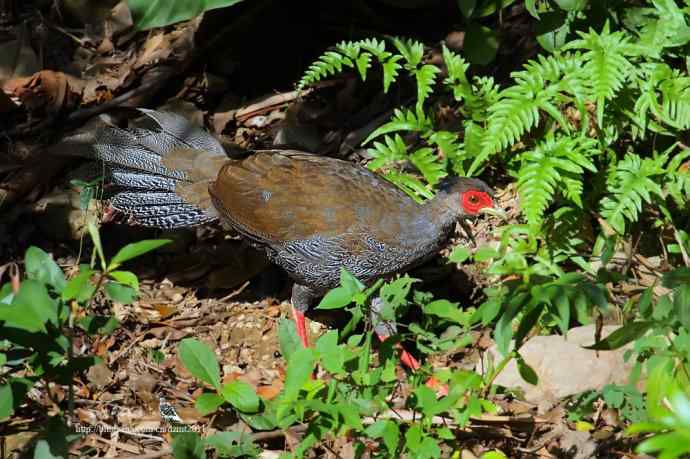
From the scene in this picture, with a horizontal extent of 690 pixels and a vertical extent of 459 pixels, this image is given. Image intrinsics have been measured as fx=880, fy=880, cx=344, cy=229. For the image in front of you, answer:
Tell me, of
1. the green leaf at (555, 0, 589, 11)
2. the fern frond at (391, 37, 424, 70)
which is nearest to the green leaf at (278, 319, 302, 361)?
the fern frond at (391, 37, 424, 70)

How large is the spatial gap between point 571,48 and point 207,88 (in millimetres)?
2801

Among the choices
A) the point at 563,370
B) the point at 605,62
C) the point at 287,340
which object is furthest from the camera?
the point at 605,62

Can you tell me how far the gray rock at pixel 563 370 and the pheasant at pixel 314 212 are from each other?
823 mm

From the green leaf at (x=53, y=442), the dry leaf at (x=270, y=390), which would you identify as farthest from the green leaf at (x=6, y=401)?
the dry leaf at (x=270, y=390)

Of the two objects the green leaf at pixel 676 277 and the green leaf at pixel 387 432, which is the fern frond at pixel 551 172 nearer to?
the green leaf at pixel 676 277

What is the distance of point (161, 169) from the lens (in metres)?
5.60

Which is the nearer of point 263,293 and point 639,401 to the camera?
point 639,401

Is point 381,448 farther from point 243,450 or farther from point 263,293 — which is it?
point 263,293

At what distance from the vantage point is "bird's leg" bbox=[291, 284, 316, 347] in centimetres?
538

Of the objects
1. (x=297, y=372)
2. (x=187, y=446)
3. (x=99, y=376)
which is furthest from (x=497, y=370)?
(x=99, y=376)

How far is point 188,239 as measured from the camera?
6.04 meters

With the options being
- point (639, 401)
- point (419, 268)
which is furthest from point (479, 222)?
point (639, 401)

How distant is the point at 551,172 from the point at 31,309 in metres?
3.13

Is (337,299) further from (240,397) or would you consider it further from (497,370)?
(497,370)
